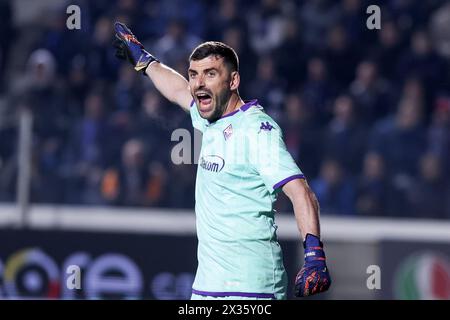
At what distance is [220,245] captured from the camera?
19.0 ft

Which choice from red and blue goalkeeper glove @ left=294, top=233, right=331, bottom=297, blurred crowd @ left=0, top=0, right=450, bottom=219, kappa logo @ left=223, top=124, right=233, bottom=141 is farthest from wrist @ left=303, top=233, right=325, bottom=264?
blurred crowd @ left=0, top=0, right=450, bottom=219

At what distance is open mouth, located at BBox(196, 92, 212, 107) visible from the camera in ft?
19.1

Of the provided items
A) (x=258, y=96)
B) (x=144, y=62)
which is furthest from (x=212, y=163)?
(x=258, y=96)

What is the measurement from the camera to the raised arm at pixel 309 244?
5.22 metres

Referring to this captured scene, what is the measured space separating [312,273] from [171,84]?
195cm

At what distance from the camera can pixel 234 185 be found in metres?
5.73

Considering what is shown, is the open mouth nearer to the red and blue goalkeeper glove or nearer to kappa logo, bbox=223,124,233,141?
kappa logo, bbox=223,124,233,141

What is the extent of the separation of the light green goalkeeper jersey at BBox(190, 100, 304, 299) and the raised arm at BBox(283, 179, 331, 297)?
245 mm

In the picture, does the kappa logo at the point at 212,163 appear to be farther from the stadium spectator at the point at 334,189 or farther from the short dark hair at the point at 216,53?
the stadium spectator at the point at 334,189

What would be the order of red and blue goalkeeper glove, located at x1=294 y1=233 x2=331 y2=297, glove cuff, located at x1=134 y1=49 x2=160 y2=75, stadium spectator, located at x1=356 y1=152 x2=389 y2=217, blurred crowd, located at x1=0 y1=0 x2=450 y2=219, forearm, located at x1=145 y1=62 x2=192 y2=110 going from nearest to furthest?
red and blue goalkeeper glove, located at x1=294 y1=233 x2=331 y2=297 < forearm, located at x1=145 y1=62 x2=192 y2=110 < glove cuff, located at x1=134 y1=49 x2=160 y2=75 < stadium spectator, located at x1=356 y1=152 x2=389 y2=217 < blurred crowd, located at x1=0 y1=0 x2=450 y2=219

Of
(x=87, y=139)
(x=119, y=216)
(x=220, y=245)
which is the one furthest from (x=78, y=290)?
(x=220, y=245)

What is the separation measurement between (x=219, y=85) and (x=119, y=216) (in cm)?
517

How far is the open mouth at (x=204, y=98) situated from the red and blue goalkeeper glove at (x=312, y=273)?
97cm
